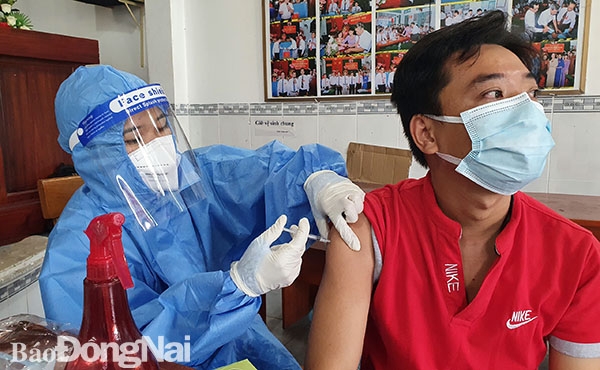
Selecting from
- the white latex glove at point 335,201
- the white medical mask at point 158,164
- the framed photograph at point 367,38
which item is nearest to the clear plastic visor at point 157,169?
the white medical mask at point 158,164

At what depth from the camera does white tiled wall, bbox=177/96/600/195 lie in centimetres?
231

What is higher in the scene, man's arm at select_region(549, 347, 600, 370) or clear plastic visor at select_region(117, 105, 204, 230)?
clear plastic visor at select_region(117, 105, 204, 230)

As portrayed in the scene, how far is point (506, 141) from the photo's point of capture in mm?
897

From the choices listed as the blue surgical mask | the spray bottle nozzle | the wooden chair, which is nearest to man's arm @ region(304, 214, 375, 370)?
the blue surgical mask

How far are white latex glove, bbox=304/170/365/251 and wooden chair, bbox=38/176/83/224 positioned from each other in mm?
1295

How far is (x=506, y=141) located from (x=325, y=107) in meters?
2.06

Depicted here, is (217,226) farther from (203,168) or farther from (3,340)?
(3,340)

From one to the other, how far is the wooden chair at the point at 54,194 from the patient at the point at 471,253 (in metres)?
1.51

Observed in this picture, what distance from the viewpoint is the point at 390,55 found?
8.75 feet

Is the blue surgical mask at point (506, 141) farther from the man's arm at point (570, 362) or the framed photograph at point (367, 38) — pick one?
the framed photograph at point (367, 38)

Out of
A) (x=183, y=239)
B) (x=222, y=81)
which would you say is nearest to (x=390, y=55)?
(x=222, y=81)

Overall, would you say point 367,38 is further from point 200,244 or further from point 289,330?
point 200,244

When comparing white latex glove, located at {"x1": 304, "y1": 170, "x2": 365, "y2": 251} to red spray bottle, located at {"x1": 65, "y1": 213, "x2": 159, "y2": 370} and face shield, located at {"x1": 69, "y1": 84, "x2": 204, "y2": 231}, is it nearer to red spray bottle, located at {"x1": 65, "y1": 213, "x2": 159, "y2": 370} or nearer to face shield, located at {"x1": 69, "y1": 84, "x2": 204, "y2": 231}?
face shield, located at {"x1": 69, "y1": 84, "x2": 204, "y2": 231}

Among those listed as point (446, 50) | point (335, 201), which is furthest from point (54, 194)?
point (446, 50)
